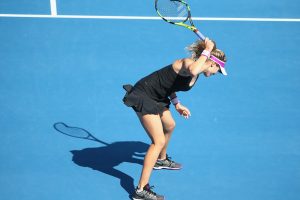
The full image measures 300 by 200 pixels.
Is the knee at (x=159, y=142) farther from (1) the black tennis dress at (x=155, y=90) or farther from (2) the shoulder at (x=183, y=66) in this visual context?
(2) the shoulder at (x=183, y=66)

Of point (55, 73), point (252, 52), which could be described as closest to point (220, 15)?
point (252, 52)

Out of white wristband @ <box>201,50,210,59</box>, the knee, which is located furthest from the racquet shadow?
white wristband @ <box>201,50,210,59</box>

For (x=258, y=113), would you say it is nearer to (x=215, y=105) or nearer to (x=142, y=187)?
(x=215, y=105)

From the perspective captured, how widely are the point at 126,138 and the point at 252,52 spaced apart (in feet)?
10.00

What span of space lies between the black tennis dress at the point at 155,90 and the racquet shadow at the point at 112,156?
1.06 metres

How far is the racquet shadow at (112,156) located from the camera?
19.6 ft

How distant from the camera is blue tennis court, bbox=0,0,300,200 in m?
5.89

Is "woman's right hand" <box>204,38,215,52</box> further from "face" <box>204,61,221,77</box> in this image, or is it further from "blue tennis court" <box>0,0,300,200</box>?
"blue tennis court" <box>0,0,300,200</box>

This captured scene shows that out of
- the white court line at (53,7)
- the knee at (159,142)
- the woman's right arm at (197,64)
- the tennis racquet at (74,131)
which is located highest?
the white court line at (53,7)

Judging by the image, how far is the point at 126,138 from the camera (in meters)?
6.58

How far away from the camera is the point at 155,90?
17.6ft

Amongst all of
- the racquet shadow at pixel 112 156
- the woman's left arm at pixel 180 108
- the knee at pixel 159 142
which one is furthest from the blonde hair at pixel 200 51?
the racquet shadow at pixel 112 156

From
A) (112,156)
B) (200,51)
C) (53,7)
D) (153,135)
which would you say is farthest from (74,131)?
(53,7)

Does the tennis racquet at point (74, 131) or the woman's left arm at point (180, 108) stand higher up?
the tennis racquet at point (74, 131)
